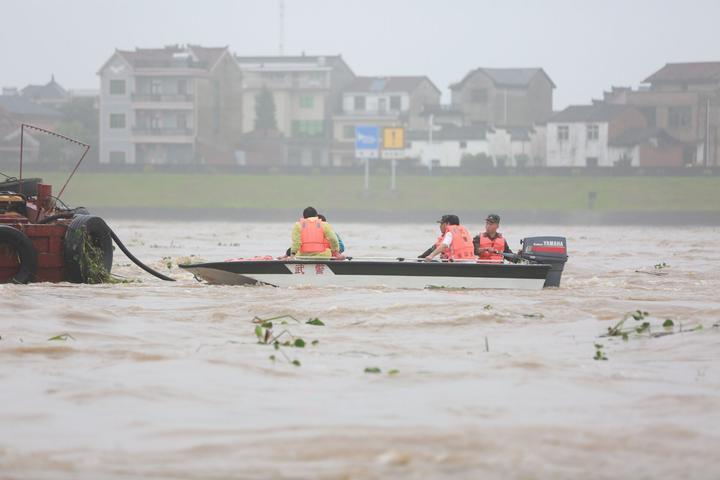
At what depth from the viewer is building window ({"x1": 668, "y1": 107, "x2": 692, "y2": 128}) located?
328ft

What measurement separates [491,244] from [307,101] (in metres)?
97.4

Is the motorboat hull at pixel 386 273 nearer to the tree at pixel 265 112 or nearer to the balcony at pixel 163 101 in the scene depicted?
the balcony at pixel 163 101

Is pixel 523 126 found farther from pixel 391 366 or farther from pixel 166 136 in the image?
pixel 391 366

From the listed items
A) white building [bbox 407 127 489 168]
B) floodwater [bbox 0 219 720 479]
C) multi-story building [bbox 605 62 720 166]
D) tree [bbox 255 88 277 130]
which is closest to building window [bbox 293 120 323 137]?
tree [bbox 255 88 277 130]

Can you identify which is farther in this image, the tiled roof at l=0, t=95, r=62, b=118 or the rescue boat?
the tiled roof at l=0, t=95, r=62, b=118

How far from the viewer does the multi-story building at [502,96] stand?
113562 mm

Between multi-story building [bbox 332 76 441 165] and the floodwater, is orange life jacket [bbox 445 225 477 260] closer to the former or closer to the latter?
the floodwater

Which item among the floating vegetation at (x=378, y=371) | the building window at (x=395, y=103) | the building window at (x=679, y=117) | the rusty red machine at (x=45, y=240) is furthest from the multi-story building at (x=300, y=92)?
the floating vegetation at (x=378, y=371)

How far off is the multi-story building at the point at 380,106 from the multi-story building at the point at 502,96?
403cm

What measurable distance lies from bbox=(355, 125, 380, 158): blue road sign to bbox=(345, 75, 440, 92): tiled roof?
83.8 ft

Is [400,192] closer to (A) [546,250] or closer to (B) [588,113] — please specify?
(B) [588,113]

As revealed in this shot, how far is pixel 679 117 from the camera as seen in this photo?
100 m

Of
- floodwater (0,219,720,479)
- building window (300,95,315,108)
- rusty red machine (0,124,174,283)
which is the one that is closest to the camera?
floodwater (0,219,720,479)

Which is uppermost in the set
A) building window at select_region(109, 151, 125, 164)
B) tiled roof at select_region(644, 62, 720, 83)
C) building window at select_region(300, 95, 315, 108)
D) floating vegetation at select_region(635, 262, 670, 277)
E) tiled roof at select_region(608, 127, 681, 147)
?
tiled roof at select_region(644, 62, 720, 83)
